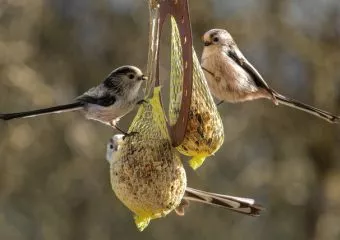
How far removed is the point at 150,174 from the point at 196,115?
0.36 meters

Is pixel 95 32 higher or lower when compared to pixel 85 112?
lower

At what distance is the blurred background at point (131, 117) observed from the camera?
10.2m

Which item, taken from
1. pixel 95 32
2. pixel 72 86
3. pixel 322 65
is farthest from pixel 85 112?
pixel 95 32

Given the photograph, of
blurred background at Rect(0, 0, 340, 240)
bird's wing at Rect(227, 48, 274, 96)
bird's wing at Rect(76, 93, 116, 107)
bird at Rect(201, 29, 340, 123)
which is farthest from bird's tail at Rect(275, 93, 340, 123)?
blurred background at Rect(0, 0, 340, 240)

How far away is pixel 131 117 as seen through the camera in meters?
11.7

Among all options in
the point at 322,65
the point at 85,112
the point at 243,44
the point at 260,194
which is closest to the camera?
the point at 85,112

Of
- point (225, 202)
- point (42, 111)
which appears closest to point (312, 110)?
point (225, 202)

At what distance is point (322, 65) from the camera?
968 centimetres

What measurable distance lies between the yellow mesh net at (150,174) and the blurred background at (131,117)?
5468mm

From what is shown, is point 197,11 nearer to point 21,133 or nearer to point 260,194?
point 21,133

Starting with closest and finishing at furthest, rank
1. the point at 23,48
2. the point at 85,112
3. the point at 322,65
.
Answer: the point at 85,112
the point at 322,65
the point at 23,48

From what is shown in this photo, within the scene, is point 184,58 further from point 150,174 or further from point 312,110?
point 312,110

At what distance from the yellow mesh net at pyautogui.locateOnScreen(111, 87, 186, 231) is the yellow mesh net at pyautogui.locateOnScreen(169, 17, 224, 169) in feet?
0.27

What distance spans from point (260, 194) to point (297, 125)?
8.52ft
